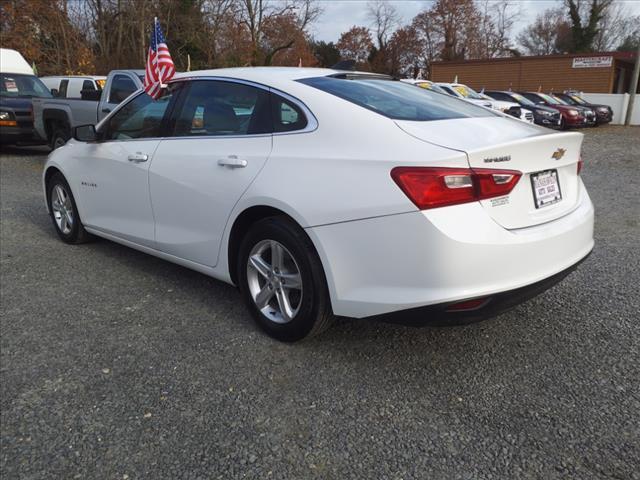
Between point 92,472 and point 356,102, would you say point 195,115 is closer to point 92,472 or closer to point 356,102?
point 356,102

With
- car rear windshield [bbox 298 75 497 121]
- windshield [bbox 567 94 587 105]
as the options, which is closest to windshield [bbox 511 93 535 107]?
windshield [bbox 567 94 587 105]

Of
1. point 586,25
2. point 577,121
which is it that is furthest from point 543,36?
point 577,121

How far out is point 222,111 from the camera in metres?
3.66

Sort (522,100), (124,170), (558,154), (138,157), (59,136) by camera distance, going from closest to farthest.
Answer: (558,154) → (138,157) → (124,170) → (59,136) → (522,100)

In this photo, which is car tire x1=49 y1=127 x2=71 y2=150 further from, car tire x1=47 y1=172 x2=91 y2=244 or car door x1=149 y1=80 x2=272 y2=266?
car door x1=149 y1=80 x2=272 y2=266

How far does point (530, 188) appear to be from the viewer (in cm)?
276

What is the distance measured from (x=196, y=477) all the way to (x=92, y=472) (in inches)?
17.1

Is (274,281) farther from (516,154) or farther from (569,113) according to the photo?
(569,113)

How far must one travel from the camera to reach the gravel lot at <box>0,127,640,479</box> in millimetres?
2281

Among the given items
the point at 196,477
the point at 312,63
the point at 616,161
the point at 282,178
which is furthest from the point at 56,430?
the point at 312,63

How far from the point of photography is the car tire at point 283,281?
297 cm

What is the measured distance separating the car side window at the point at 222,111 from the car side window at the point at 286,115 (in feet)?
0.16

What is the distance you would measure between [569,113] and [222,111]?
67.7 ft

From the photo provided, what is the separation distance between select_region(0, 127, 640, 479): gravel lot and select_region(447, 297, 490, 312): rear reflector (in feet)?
1.54
